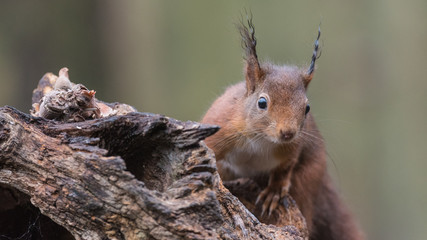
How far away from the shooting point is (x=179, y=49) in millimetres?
4578

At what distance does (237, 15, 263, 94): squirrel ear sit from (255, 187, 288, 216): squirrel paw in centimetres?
38

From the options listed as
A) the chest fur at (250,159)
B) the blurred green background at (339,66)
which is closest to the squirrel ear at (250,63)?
the chest fur at (250,159)

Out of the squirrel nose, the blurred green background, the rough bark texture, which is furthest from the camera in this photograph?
the blurred green background

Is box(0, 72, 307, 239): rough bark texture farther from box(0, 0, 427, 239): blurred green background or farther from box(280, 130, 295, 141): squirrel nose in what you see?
box(0, 0, 427, 239): blurred green background

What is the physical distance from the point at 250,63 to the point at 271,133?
296 millimetres

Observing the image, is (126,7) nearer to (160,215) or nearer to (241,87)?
A: (241,87)

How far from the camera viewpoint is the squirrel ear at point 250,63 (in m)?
1.91

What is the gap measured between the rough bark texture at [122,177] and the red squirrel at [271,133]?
59 cm

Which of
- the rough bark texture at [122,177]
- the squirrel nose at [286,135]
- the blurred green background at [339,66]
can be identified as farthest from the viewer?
the blurred green background at [339,66]

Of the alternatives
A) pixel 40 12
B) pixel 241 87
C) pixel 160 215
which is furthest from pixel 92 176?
pixel 40 12

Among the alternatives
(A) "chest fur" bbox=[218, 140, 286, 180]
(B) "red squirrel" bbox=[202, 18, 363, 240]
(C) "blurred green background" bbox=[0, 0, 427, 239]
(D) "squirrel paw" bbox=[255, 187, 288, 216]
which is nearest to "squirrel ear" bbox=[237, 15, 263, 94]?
(B) "red squirrel" bbox=[202, 18, 363, 240]

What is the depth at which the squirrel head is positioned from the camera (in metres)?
1.83

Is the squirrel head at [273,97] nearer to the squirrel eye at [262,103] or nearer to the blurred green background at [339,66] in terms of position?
the squirrel eye at [262,103]

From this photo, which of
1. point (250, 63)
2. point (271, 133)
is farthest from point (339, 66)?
point (271, 133)
